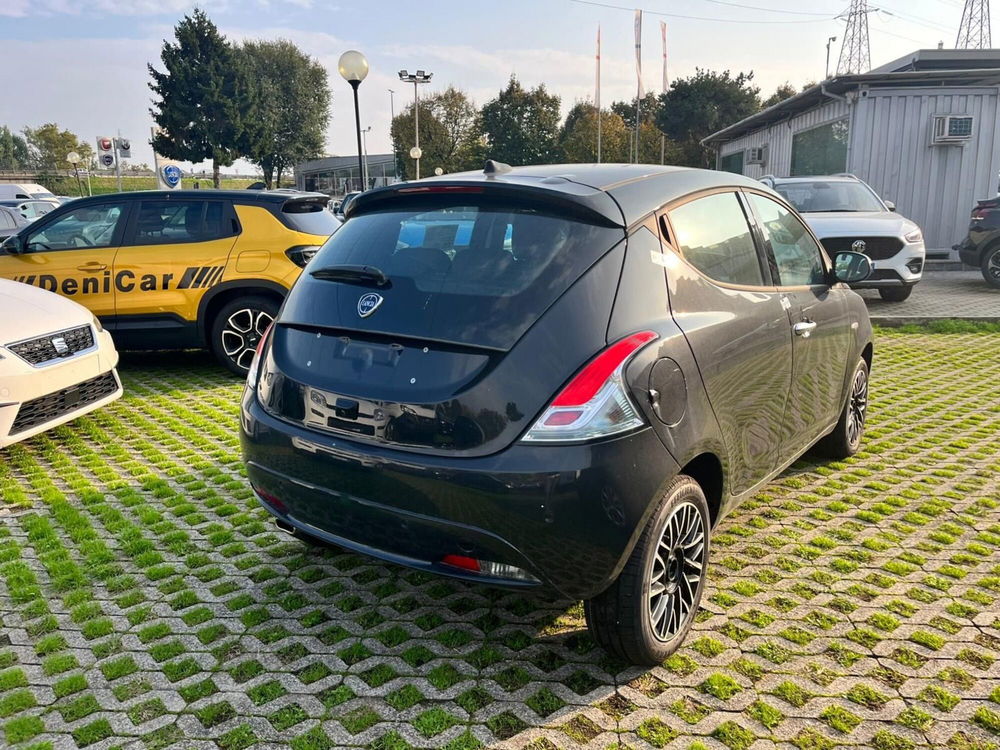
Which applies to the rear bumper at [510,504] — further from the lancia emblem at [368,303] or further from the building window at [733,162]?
the building window at [733,162]

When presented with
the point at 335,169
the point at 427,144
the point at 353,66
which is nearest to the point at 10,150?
the point at 335,169

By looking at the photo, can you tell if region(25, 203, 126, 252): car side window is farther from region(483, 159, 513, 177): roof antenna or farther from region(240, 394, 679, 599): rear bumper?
region(240, 394, 679, 599): rear bumper

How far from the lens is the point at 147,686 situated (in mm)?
2705

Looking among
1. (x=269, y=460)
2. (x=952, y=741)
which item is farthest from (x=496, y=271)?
(x=952, y=741)

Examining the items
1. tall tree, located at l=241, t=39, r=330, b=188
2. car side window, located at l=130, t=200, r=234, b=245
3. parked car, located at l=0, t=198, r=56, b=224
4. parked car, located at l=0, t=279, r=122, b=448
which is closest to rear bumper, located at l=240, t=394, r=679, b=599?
parked car, located at l=0, t=279, r=122, b=448

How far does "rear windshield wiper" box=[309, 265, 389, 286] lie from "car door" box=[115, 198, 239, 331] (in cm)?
451

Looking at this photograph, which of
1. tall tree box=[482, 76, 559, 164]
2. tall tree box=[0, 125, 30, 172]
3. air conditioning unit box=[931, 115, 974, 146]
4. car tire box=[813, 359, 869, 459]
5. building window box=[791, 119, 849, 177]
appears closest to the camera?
car tire box=[813, 359, 869, 459]

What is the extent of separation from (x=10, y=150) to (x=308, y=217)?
106 meters

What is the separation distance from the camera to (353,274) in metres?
2.89

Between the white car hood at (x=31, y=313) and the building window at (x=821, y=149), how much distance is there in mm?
15608

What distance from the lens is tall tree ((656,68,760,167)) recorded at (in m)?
51.1

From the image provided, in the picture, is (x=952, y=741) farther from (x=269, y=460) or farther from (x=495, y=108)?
(x=495, y=108)

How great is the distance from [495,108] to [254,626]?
6666 cm

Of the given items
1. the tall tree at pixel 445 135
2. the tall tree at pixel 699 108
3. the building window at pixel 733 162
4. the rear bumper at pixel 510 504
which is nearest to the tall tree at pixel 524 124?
the tall tree at pixel 445 135
